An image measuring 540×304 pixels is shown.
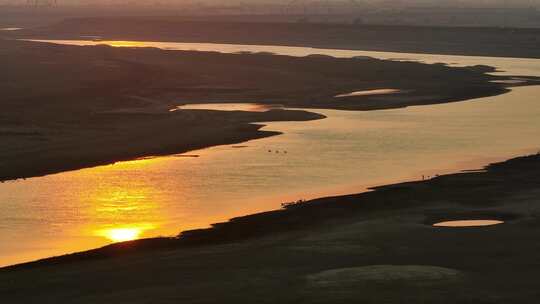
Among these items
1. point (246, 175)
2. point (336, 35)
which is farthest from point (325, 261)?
point (336, 35)

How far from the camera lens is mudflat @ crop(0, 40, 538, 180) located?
1753 inches

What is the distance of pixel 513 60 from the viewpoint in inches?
3912

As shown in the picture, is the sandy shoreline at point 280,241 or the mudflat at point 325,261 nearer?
the mudflat at point 325,261

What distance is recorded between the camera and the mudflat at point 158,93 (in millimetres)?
44531

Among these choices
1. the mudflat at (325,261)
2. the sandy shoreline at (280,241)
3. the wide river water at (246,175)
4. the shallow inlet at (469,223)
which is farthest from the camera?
the wide river water at (246,175)

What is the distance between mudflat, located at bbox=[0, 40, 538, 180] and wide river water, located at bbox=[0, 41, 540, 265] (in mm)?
2412

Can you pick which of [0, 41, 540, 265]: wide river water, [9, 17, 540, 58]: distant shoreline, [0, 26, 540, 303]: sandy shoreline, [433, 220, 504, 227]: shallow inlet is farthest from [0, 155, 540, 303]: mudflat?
[9, 17, 540, 58]: distant shoreline

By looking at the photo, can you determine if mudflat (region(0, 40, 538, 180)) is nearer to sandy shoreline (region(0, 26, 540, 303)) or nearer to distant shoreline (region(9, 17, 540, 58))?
sandy shoreline (region(0, 26, 540, 303))

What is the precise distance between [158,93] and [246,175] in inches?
1209

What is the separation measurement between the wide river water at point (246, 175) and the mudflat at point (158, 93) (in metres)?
2.41

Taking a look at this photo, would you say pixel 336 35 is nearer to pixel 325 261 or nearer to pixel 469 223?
pixel 469 223

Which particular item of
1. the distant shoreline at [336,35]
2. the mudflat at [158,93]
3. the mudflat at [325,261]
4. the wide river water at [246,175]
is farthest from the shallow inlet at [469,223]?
the distant shoreline at [336,35]

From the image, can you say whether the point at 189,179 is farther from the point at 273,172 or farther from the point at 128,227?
the point at 128,227

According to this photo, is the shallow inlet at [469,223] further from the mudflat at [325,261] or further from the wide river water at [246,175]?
the wide river water at [246,175]
